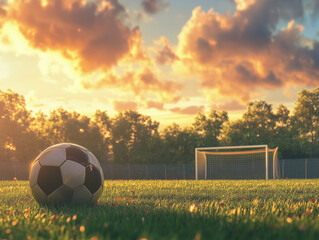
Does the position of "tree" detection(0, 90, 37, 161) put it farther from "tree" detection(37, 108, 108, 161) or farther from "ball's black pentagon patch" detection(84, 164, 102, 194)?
"ball's black pentagon patch" detection(84, 164, 102, 194)

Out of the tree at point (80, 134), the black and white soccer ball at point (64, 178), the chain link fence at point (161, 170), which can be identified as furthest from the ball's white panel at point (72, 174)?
the tree at point (80, 134)

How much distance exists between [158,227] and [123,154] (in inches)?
1698

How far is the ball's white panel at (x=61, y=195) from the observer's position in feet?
17.1

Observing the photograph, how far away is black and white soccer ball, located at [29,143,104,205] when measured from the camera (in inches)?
205

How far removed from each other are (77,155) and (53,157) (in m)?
0.39

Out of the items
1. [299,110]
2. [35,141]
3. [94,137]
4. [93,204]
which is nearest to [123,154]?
[94,137]

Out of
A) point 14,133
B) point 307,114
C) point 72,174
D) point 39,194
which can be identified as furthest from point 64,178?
point 307,114

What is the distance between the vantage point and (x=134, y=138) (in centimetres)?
4788

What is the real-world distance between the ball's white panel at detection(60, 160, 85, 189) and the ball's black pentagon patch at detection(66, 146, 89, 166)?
3.4 inches

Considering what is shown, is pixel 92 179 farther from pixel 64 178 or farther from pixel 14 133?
pixel 14 133

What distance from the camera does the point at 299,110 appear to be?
1866 inches

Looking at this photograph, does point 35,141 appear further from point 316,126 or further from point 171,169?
point 316,126

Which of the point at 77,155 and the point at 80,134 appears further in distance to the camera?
the point at 80,134

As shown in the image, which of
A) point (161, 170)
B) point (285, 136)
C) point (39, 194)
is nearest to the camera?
point (39, 194)
